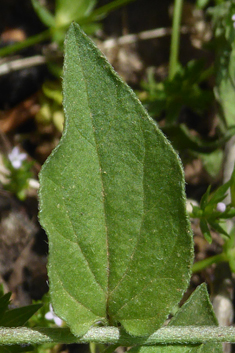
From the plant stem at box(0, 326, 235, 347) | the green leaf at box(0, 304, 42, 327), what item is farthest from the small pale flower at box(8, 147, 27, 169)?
the plant stem at box(0, 326, 235, 347)

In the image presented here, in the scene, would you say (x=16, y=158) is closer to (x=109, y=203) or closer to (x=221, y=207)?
(x=221, y=207)

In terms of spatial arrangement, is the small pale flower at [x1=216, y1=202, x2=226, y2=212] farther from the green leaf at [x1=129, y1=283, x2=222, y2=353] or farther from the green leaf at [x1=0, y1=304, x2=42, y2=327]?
the green leaf at [x1=0, y1=304, x2=42, y2=327]

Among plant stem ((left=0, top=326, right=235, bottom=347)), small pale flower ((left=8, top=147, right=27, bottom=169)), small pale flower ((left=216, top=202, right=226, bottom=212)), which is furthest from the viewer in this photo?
small pale flower ((left=8, top=147, right=27, bottom=169))

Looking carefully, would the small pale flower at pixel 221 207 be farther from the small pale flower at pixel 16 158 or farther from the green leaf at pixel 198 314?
the small pale flower at pixel 16 158

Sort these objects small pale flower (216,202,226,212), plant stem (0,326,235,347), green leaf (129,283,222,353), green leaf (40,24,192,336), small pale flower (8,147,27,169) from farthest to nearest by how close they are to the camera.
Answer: small pale flower (8,147,27,169) → small pale flower (216,202,226,212) → green leaf (129,283,222,353) → plant stem (0,326,235,347) → green leaf (40,24,192,336)

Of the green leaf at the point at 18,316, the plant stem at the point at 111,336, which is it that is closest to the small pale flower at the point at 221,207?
the plant stem at the point at 111,336

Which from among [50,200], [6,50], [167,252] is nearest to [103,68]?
[50,200]
